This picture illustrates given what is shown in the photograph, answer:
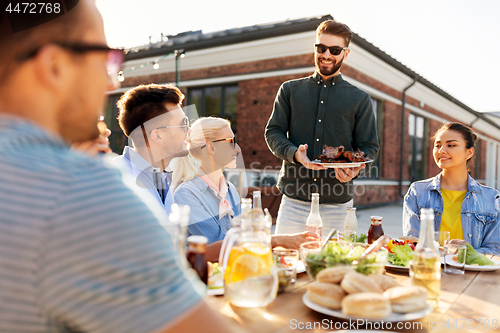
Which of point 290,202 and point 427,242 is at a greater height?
point 427,242

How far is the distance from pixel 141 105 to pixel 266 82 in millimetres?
8119

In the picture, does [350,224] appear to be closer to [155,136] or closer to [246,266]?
[246,266]

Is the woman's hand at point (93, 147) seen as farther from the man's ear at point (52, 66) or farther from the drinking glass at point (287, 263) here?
the drinking glass at point (287, 263)

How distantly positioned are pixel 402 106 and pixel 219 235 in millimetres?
12718

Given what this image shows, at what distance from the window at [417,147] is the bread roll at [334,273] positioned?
47.7 ft

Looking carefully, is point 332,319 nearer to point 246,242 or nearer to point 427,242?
point 246,242

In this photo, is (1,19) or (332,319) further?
(332,319)

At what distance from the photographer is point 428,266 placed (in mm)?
1271

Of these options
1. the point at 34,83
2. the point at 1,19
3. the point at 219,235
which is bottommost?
the point at 219,235

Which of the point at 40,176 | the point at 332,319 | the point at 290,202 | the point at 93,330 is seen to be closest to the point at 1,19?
the point at 40,176

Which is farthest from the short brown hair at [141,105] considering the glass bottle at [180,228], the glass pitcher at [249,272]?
the glass pitcher at [249,272]

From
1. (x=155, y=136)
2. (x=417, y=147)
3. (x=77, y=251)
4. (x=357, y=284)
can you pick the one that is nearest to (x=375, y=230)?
(x=357, y=284)

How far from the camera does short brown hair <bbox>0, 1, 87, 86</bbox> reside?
643 mm

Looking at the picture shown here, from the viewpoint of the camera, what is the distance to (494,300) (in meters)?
1.38
